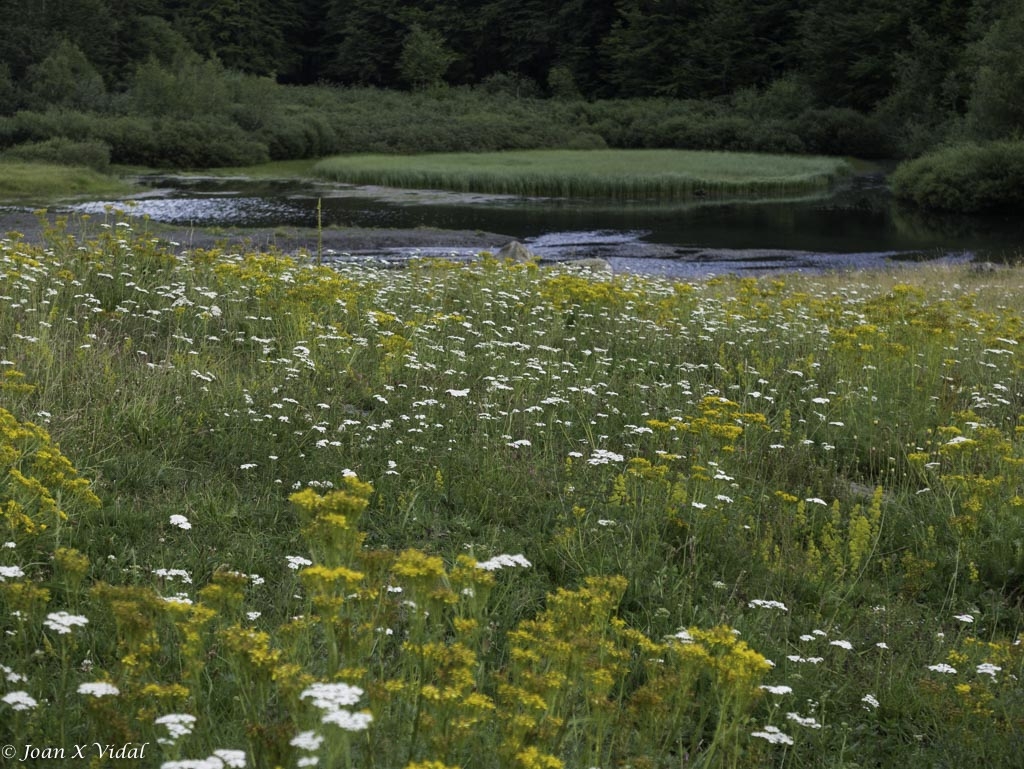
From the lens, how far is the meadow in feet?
8.05

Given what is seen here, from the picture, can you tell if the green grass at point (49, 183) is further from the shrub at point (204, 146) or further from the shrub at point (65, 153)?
the shrub at point (204, 146)

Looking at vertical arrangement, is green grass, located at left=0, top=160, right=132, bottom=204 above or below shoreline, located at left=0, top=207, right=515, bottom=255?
above

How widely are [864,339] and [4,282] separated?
230 inches

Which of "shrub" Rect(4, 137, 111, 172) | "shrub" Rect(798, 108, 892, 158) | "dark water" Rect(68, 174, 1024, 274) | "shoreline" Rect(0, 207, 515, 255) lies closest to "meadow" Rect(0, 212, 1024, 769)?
"shoreline" Rect(0, 207, 515, 255)

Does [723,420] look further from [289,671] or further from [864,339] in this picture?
[289,671]

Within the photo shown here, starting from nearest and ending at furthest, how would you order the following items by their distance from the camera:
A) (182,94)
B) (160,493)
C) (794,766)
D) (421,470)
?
(794,766) → (160,493) → (421,470) → (182,94)

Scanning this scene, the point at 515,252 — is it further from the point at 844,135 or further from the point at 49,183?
the point at 844,135

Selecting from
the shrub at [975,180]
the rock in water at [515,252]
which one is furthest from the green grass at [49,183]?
the shrub at [975,180]

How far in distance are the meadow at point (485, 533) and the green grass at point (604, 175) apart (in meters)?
24.9

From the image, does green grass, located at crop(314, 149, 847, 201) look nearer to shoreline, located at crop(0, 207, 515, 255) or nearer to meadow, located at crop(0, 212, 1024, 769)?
shoreline, located at crop(0, 207, 515, 255)

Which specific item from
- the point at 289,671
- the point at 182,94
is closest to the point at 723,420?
the point at 289,671

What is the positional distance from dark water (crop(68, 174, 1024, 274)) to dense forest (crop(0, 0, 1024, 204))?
6812 mm

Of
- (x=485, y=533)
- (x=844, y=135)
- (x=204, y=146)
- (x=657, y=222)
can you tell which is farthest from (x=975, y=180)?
(x=485, y=533)

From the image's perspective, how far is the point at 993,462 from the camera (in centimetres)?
537
